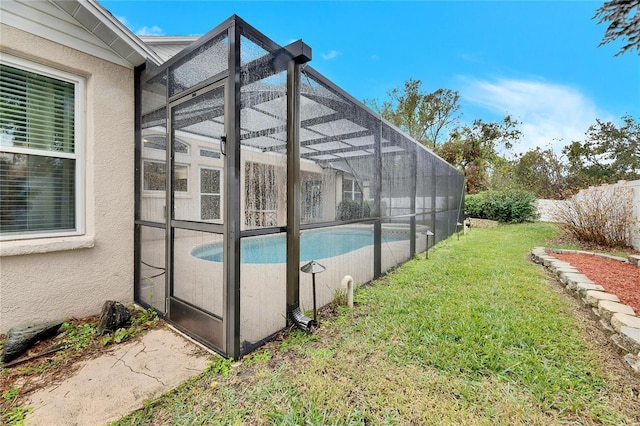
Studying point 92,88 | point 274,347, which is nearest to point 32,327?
point 274,347

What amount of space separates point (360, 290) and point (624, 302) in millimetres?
3141

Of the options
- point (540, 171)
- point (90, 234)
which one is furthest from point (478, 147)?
point (90, 234)

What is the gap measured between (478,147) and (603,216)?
45.0 ft

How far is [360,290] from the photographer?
4.14m

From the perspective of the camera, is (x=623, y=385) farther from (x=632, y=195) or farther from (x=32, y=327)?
(x=632, y=195)

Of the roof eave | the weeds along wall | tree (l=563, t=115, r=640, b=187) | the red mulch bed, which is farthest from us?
tree (l=563, t=115, r=640, b=187)

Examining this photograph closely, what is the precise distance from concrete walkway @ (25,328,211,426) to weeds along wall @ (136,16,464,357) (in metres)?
0.27

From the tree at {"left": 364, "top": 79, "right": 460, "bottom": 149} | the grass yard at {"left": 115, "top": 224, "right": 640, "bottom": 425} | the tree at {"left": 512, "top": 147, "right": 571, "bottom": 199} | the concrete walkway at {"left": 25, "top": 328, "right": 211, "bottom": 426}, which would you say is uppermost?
the tree at {"left": 364, "top": 79, "right": 460, "bottom": 149}

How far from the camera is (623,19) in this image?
20.0 feet

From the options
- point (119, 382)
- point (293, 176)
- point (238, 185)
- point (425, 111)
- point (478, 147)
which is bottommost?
point (119, 382)

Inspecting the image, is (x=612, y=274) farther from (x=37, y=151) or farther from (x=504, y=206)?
(x=504, y=206)

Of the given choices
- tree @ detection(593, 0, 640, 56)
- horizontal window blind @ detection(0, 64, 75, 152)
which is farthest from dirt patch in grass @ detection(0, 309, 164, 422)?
tree @ detection(593, 0, 640, 56)

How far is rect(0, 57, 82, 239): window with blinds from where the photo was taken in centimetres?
263

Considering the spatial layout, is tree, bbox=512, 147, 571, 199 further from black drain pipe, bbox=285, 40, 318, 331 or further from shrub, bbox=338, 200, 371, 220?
black drain pipe, bbox=285, 40, 318, 331
